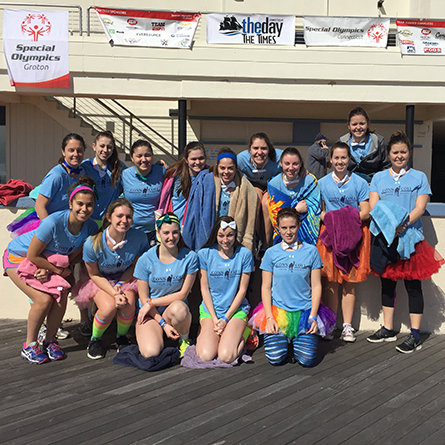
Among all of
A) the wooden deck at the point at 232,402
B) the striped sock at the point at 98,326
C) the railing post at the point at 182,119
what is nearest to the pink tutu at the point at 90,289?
the striped sock at the point at 98,326

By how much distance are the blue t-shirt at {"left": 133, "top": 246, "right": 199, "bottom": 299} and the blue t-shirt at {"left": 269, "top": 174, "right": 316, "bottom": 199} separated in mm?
1092

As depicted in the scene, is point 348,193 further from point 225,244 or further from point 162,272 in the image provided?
point 162,272

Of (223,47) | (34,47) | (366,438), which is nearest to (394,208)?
(366,438)

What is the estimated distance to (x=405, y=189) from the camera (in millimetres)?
4434

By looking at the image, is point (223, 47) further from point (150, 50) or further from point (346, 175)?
point (346, 175)

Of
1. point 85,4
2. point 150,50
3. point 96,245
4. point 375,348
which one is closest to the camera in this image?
point 96,245

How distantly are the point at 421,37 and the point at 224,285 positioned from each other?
865cm

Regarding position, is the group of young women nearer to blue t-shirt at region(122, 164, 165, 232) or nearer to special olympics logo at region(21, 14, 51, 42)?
blue t-shirt at region(122, 164, 165, 232)

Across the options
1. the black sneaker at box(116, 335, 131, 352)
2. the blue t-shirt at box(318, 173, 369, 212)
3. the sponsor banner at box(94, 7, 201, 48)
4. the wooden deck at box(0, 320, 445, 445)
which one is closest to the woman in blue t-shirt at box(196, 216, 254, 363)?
the wooden deck at box(0, 320, 445, 445)

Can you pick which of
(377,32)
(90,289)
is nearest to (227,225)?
(90,289)

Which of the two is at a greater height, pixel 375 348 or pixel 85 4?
pixel 85 4

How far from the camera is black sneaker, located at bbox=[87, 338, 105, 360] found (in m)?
4.14

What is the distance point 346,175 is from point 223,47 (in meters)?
6.45

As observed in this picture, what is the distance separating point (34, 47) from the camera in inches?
359
